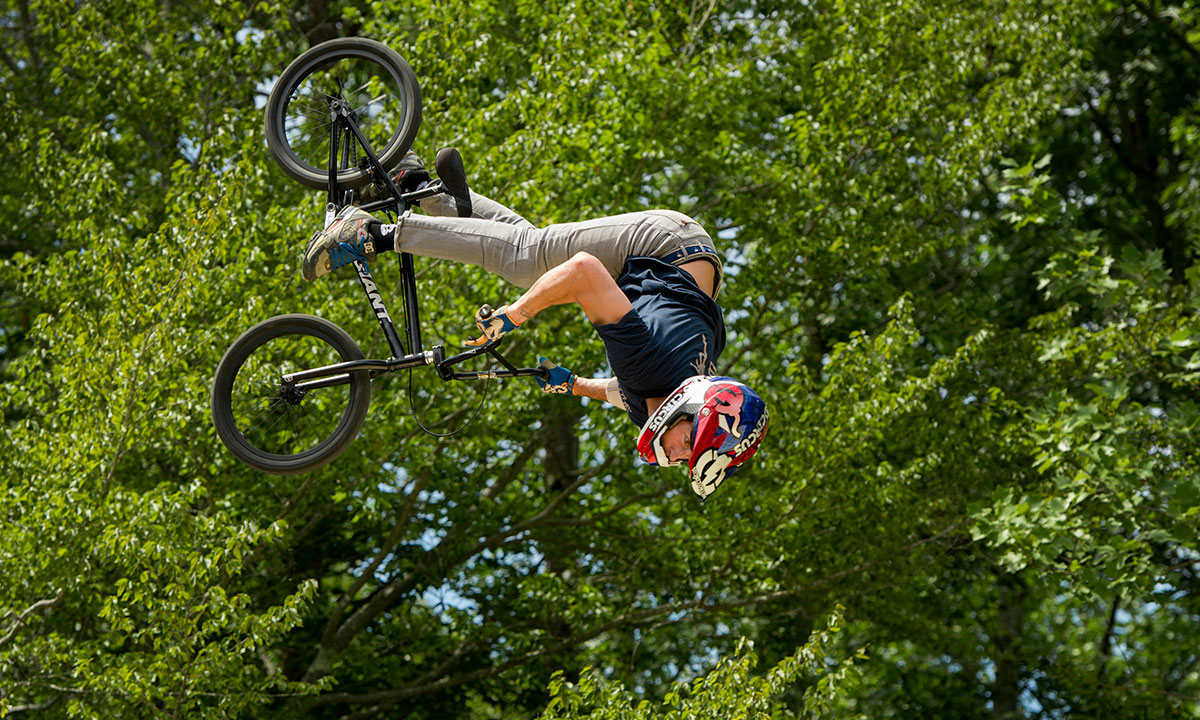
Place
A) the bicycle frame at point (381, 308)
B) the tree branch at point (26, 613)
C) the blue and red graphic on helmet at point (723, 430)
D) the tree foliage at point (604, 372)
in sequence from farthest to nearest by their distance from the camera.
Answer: the tree foliage at point (604, 372) → the tree branch at point (26, 613) → the bicycle frame at point (381, 308) → the blue and red graphic on helmet at point (723, 430)

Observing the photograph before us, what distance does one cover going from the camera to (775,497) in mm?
10023

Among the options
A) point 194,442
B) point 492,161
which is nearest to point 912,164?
point 492,161

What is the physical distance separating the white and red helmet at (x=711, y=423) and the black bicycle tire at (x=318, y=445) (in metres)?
1.35

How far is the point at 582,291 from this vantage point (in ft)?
14.0

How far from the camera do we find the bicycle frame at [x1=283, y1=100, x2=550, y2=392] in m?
4.77

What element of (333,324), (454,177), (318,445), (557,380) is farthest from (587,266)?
(333,324)

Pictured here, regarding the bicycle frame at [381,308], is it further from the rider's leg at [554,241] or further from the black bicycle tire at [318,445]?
the rider's leg at [554,241]

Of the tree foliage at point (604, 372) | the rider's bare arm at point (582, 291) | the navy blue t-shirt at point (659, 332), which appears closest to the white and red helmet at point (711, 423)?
the navy blue t-shirt at point (659, 332)

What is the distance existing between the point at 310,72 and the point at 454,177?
104 centimetres

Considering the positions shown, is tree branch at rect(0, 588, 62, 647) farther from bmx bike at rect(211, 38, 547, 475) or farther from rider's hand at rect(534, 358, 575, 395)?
rider's hand at rect(534, 358, 575, 395)

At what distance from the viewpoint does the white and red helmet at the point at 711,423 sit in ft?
13.7

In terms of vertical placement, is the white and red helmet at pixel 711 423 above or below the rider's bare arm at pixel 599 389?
below

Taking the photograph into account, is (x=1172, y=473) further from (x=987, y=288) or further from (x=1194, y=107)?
(x=1194, y=107)

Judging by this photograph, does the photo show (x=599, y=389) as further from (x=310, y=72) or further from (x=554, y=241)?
(x=310, y=72)
